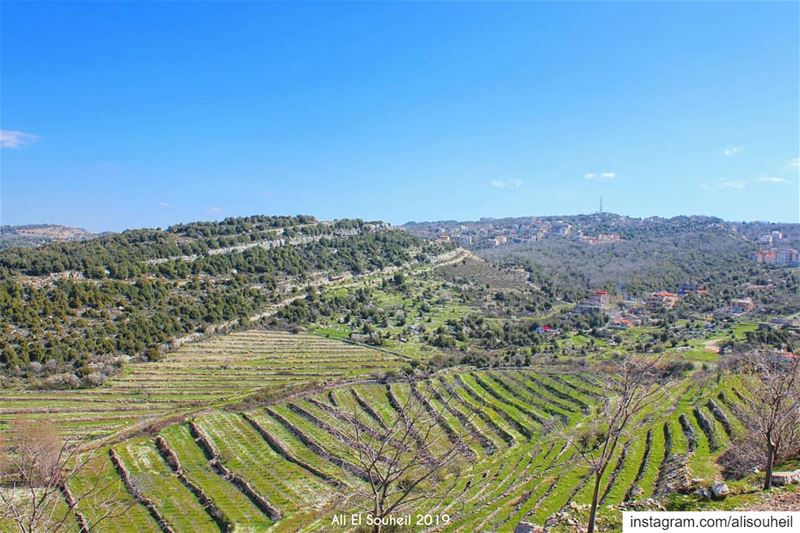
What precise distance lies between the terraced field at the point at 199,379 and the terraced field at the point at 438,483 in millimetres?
4050

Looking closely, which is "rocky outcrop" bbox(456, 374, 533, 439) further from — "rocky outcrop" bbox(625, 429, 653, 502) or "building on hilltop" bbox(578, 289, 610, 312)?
"building on hilltop" bbox(578, 289, 610, 312)

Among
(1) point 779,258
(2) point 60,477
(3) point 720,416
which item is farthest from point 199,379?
(1) point 779,258

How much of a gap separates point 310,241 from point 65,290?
45.3 m

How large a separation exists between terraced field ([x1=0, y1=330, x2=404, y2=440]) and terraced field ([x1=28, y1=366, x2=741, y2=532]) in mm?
4050

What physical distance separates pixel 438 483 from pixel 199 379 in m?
26.0

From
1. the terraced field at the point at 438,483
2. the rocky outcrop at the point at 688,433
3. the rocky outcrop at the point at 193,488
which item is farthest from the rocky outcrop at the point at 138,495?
the rocky outcrop at the point at 688,433

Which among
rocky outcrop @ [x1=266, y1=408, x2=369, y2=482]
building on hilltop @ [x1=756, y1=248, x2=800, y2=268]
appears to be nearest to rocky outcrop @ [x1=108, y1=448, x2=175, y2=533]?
rocky outcrop @ [x1=266, y1=408, x2=369, y2=482]

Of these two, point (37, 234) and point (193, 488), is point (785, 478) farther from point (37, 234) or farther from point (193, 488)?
point (37, 234)

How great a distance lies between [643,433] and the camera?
27703 mm

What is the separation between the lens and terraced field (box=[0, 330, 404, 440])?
33594 mm

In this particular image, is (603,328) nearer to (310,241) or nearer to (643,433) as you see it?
(643,433)

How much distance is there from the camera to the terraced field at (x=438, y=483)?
20062 mm

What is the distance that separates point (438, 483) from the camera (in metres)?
23.4

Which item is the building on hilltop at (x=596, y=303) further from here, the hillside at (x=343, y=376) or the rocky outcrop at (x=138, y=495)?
the rocky outcrop at (x=138, y=495)
